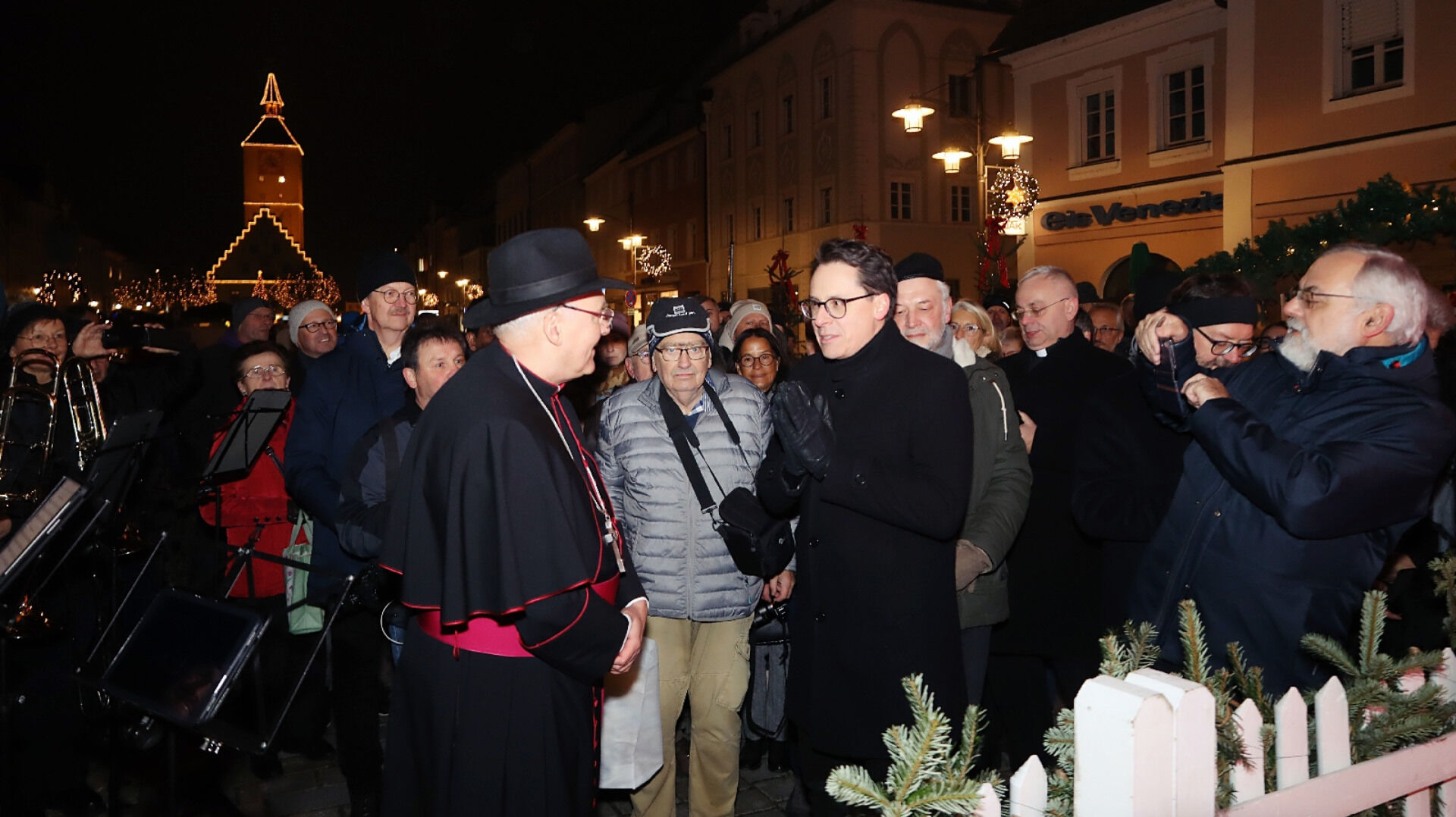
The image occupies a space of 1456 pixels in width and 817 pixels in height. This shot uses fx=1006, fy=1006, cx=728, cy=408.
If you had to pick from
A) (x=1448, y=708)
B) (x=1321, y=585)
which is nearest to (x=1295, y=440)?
(x=1321, y=585)

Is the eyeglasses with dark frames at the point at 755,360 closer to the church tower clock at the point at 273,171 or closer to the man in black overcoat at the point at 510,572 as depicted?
the man in black overcoat at the point at 510,572

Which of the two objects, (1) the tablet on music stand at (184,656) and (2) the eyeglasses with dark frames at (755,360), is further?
(2) the eyeglasses with dark frames at (755,360)

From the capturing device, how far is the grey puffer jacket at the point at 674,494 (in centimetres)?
416

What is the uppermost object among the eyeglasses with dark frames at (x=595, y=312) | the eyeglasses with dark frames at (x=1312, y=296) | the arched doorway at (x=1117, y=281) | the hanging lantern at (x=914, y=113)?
the hanging lantern at (x=914, y=113)

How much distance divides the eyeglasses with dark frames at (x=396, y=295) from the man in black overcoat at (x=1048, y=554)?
9.96 feet

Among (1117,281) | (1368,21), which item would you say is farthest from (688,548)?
(1117,281)

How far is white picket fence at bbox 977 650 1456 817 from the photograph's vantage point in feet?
5.82

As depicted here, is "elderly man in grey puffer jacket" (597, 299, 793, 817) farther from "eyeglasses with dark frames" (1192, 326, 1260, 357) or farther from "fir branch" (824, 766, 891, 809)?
"fir branch" (824, 766, 891, 809)

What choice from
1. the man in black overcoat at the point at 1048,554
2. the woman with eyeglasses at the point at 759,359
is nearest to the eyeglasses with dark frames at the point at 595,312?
the man in black overcoat at the point at 1048,554

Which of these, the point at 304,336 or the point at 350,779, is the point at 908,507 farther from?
the point at 304,336

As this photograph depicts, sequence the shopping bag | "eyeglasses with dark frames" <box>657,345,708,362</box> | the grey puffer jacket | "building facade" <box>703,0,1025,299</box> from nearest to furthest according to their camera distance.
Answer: the grey puffer jacket, "eyeglasses with dark frames" <box>657,345,708,362</box>, the shopping bag, "building facade" <box>703,0,1025,299</box>

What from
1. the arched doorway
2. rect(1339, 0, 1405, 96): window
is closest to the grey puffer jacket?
rect(1339, 0, 1405, 96): window

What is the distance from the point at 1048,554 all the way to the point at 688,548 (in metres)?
1.68

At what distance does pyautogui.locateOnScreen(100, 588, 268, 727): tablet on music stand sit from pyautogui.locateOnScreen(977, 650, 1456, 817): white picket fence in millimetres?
2800
